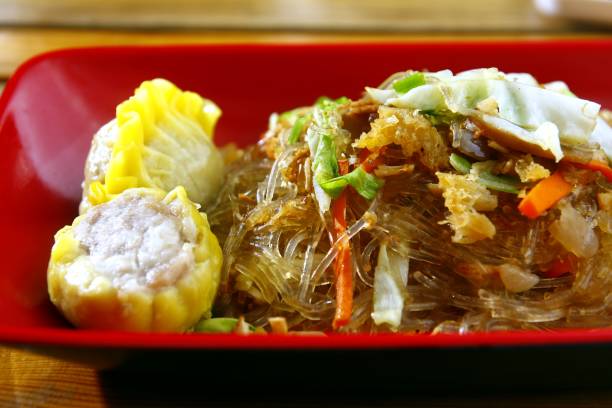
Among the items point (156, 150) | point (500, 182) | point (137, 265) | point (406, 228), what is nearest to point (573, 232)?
point (500, 182)

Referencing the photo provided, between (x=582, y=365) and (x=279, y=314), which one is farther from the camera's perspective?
(x=279, y=314)

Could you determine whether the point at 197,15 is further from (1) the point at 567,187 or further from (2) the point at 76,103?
(1) the point at 567,187

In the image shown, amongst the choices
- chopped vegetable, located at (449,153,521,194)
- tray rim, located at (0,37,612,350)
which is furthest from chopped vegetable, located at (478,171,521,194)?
tray rim, located at (0,37,612,350)

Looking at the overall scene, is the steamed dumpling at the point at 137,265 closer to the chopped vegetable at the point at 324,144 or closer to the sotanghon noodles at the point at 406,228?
the sotanghon noodles at the point at 406,228

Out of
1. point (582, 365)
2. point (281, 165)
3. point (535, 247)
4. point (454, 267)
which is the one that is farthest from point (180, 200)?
point (582, 365)

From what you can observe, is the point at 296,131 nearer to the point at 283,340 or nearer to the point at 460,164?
the point at 460,164

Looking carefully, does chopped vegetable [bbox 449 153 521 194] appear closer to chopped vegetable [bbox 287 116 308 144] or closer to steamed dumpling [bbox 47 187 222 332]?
chopped vegetable [bbox 287 116 308 144]

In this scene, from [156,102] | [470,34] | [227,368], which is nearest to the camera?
[227,368]
